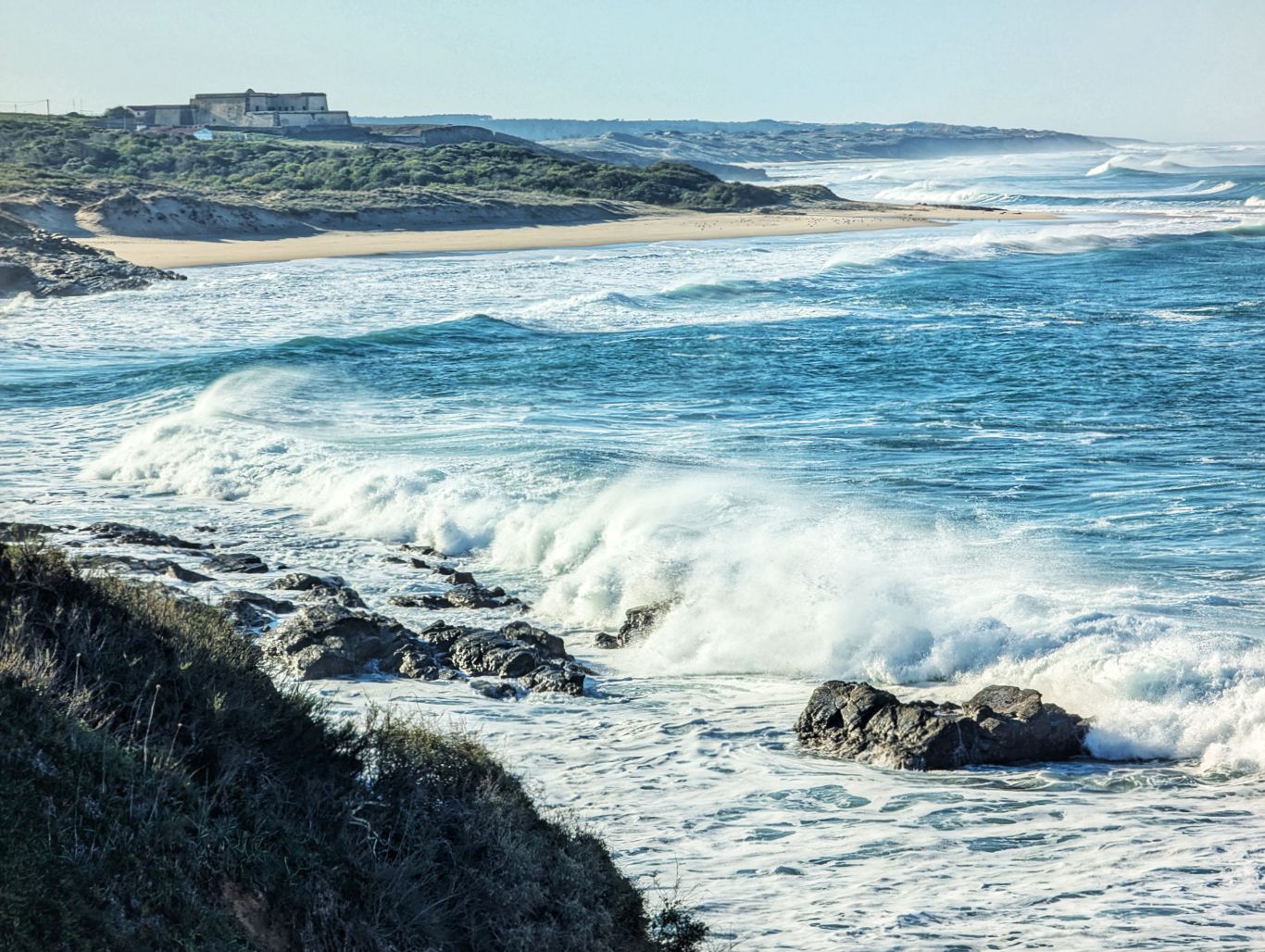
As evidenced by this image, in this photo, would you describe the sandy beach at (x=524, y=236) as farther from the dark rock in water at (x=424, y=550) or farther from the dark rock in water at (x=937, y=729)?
the dark rock in water at (x=937, y=729)

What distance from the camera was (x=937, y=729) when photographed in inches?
326

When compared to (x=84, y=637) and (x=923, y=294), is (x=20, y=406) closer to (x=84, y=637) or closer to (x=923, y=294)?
(x=84, y=637)

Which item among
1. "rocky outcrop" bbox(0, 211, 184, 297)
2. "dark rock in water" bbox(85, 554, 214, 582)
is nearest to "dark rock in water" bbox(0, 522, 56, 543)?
"dark rock in water" bbox(85, 554, 214, 582)

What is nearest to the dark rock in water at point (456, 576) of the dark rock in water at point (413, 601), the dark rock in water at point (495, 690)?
the dark rock in water at point (413, 601)

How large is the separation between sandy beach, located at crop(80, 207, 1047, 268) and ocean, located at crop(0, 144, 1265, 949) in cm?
1236

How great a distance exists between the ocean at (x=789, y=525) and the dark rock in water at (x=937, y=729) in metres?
0.16

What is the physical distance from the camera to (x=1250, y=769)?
813cm

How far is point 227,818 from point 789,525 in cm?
890

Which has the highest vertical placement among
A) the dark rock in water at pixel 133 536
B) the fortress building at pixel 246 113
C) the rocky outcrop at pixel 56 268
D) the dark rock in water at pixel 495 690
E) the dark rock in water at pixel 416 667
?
the fortress building at pixel 246 113

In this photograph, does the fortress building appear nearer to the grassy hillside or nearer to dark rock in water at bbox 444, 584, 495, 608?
the grassy hillside

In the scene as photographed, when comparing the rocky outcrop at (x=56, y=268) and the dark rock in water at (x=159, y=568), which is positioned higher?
the rocky outcrop at (x=56, y=268)

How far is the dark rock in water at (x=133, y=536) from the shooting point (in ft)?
42.5

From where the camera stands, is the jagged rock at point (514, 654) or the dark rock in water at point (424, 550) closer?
the jagged rock at point (514, 654)

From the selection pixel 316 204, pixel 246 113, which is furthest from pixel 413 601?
pixel 246 113
